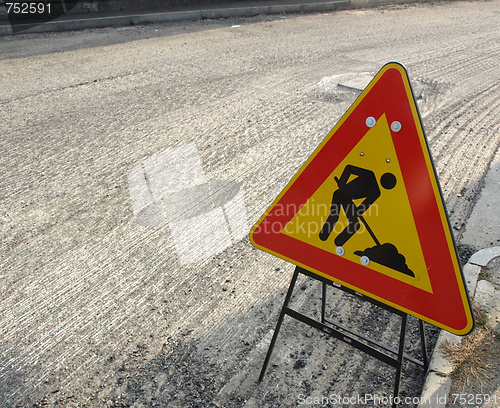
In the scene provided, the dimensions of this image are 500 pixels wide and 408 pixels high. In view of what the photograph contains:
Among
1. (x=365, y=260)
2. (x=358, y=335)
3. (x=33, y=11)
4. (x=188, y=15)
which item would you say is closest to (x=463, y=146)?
(x=358, y=335)

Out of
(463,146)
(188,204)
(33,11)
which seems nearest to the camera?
(188,204)

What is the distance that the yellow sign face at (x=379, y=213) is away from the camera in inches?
77.8

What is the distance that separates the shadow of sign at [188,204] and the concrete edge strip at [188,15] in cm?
733

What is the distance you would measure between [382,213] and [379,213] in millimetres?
13

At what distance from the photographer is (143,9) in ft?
42.7

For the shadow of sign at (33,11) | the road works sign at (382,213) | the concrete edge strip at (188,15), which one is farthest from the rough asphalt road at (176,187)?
the shadow of sign at (33,11)

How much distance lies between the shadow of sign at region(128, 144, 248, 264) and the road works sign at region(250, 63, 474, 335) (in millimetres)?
→ 1705

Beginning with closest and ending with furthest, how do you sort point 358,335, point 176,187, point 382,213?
point 382,213
point 358,335
point 176,187

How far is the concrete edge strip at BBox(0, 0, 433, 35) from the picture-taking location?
426 inches

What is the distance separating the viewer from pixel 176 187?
473 centimetres

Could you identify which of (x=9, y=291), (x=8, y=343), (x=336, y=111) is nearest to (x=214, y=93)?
(x=336, y=111)

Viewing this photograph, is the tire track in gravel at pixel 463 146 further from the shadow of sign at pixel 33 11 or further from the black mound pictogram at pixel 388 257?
the shadow of sign at pixel 33 11

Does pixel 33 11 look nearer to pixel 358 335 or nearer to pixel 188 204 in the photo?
pixel 188 204

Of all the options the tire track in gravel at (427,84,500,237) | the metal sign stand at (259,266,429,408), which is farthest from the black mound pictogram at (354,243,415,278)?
the tire track in gravel at (427,84,500,237)
